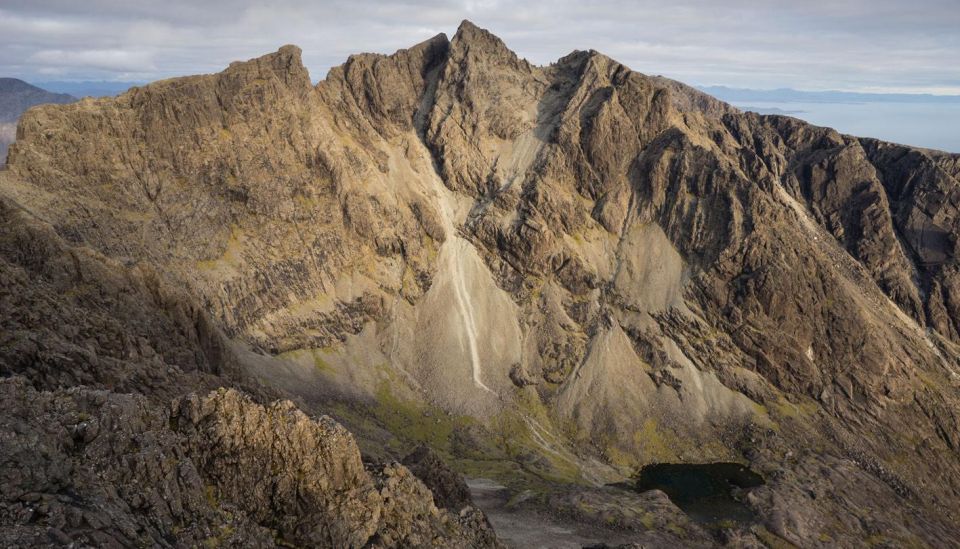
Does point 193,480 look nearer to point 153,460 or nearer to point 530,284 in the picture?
point 153,460

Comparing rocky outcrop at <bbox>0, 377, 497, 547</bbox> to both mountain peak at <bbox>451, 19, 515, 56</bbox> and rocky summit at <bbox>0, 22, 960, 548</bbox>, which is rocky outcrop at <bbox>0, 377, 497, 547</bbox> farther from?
mountain peak at <bbox>451, 19, 515, 56</bbox>

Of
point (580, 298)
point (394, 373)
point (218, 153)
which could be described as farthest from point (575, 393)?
point (218, 153)

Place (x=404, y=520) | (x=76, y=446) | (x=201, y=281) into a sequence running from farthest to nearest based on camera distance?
(x=201, y=281)
(x=404, y=520)
(x=76, y=446)

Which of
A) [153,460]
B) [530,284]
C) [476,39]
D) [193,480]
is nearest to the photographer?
[153,460]

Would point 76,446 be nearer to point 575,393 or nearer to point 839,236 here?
point 575,393

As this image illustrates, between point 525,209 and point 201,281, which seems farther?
point 525,209

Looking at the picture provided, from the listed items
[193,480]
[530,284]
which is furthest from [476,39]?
[193,480]

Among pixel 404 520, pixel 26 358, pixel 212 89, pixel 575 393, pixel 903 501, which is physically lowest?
pixel 903 501

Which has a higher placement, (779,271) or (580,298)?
(779,271)

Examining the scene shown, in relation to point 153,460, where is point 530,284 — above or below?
below
